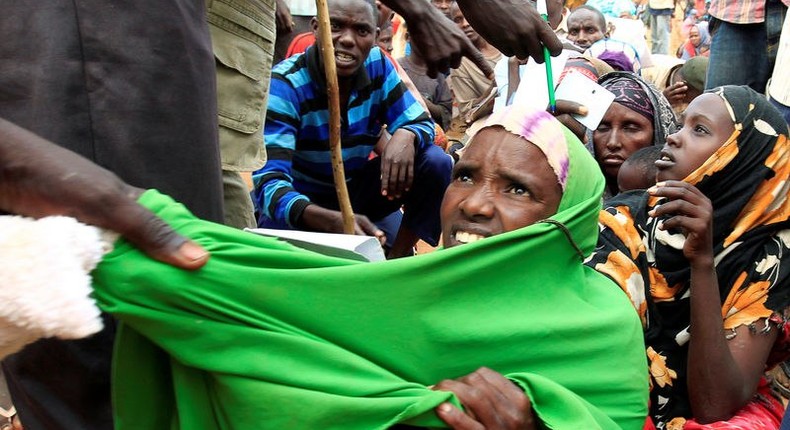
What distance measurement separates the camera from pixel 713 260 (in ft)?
10.2

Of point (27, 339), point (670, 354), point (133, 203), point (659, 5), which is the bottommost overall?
point (659, 5)

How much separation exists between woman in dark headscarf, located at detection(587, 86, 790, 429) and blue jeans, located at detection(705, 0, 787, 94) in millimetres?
1465

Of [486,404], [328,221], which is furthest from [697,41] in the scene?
[486,404]

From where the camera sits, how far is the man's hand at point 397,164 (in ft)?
14.3

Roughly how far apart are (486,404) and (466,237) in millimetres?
552

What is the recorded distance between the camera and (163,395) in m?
1.89

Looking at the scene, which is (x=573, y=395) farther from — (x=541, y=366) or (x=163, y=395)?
(x=163, y=395)

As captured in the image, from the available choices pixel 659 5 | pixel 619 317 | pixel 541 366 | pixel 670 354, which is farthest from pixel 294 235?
pixel 659 5

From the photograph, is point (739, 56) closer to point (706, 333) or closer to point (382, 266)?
point (706, 333)

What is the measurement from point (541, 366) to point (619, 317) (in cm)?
26

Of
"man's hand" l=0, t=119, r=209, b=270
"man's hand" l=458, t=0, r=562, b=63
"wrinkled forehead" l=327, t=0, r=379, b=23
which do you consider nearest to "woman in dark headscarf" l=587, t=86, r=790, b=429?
"man's hand" l=458, t=0, r=562, b=63

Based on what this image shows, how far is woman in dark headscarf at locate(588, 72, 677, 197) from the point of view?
4.47 metres

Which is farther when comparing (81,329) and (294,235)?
(294,235)

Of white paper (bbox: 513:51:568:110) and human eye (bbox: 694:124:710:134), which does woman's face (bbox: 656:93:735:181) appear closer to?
human eye (bbox: 694:124:710:134)
